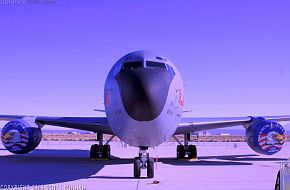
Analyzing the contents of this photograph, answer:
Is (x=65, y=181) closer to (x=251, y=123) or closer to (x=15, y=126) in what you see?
(x=15, y=126)

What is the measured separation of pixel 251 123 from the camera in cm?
1680

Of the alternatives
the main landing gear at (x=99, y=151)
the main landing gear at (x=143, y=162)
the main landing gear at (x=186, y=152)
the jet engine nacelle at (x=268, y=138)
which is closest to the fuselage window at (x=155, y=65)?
the main landing gear at (x=143, y=162)

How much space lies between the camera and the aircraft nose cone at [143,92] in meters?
8.81

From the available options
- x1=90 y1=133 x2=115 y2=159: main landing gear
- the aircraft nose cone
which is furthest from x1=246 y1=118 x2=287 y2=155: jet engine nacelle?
the aircraft nose cone

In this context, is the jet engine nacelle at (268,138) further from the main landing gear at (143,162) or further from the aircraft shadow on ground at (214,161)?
the main landing gear at (143,162)

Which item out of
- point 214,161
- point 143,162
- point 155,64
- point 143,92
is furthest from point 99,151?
point 143,92

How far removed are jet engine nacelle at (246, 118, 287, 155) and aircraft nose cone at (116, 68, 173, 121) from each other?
722 cm

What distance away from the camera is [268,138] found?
49.6 feet

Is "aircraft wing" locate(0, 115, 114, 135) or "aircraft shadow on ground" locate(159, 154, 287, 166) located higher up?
→ "aircraft wing" locate(0, 115, 114, 135)

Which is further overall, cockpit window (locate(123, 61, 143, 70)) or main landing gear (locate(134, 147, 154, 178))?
main landing gear (locate(134, 147, 154, 178))

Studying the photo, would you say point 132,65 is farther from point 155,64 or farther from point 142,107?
Result: point 142,107

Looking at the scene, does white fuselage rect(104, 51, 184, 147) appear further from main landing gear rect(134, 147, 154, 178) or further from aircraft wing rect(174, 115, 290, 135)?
aircraft wing rect(174, 115, 290, 135)

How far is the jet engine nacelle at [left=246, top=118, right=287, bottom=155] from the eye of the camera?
49.4 feet

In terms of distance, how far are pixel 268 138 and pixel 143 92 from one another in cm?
829
